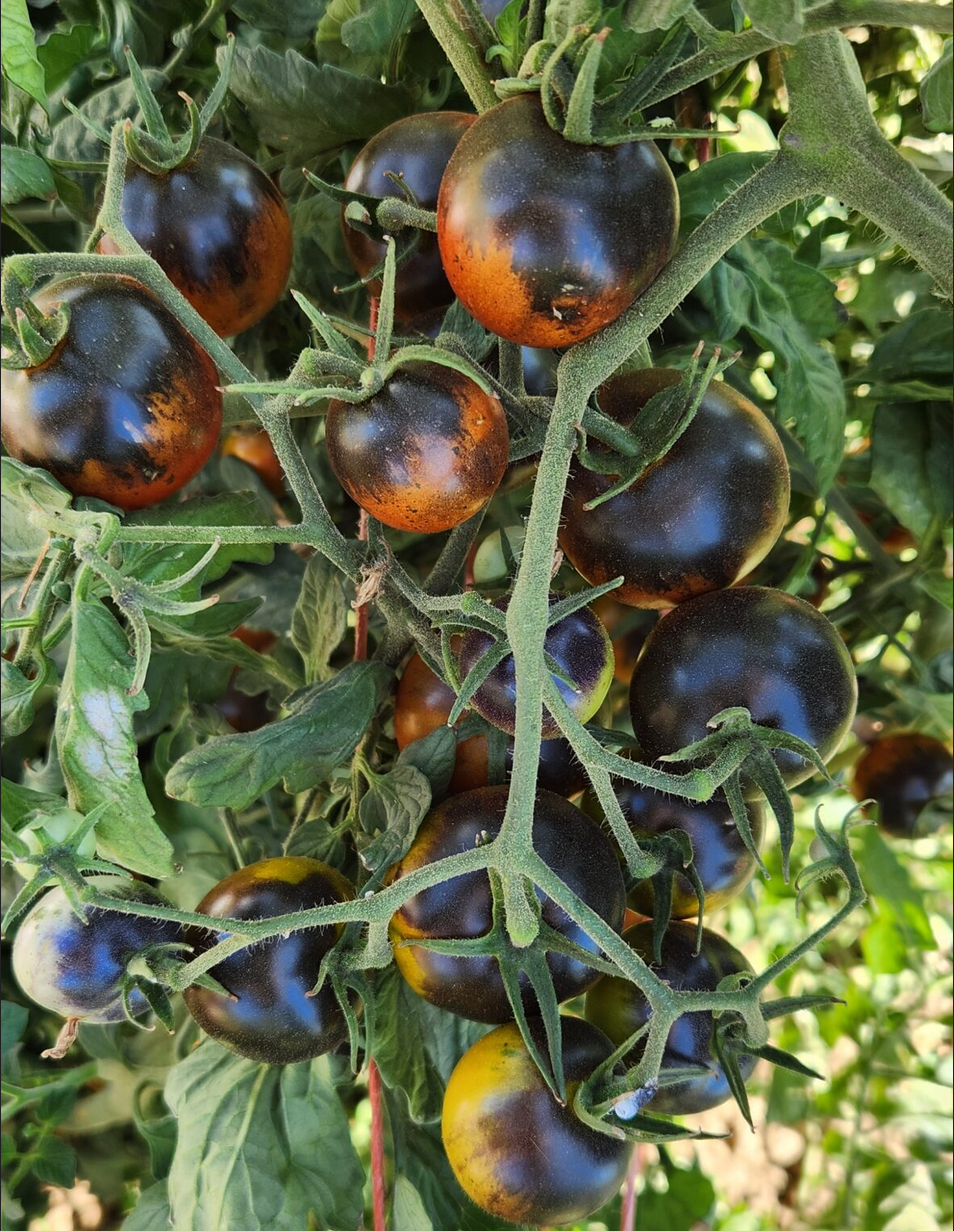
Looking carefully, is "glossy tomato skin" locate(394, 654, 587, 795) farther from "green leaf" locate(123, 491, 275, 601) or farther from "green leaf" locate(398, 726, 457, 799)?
"green leaf" locate(123, 491, 275, 601)

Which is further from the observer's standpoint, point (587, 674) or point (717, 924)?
point (717, 924)

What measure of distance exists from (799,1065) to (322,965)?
27 centimetres

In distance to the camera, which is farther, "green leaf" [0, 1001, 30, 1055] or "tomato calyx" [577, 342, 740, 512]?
"green leaf" [0, 1001, 30, 1055]

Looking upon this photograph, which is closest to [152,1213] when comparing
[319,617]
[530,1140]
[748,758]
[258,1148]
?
[258,1148]

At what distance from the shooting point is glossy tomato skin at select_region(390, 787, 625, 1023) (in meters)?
0.51

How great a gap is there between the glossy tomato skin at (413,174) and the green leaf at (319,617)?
0.66 ft

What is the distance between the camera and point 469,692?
43 cm

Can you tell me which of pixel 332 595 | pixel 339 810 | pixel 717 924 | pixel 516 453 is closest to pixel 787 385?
pixel 516 453

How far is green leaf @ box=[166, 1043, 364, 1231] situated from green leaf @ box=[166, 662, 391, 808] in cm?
24

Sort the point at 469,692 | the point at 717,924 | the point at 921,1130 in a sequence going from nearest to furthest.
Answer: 1. the point at 469,692
2. the point at 921,1130
3. the point at 717,924

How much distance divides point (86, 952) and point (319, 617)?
10.5 inches

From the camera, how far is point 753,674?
0.52m

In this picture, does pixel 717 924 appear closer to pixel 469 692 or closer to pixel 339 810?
pixel 339 810

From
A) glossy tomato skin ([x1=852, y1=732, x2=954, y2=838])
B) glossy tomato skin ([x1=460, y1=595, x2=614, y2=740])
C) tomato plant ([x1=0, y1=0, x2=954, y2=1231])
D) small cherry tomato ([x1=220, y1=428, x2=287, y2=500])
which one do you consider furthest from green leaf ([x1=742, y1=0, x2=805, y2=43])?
glossy tomato skin ([x1=852, y1=732, x2=954, y2=838])
